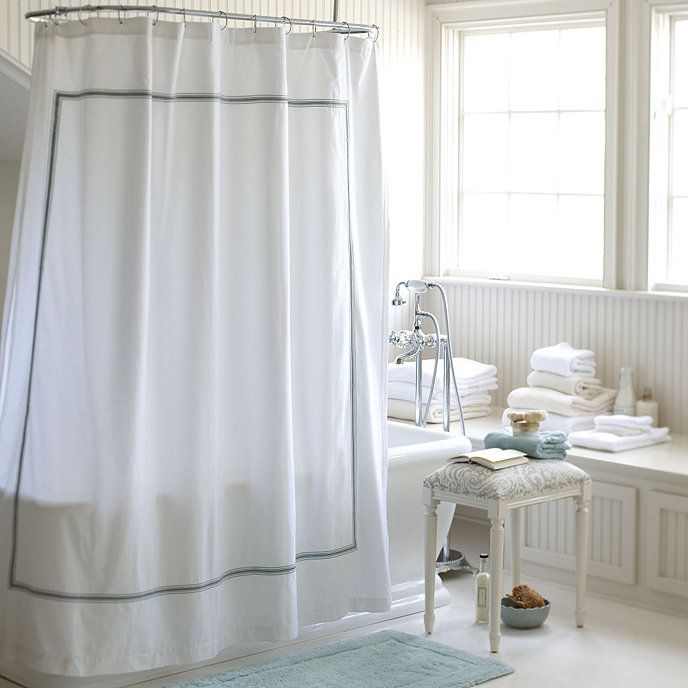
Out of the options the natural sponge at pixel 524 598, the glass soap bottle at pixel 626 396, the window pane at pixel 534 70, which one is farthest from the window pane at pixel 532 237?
the natural sponge at pixel 524 598

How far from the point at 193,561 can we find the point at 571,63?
9.30ft

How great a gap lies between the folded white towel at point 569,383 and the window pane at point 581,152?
31.7 inches

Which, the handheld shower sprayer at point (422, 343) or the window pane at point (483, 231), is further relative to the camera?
the window pane at point (483, 231)

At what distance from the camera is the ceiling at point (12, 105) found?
3783 mm

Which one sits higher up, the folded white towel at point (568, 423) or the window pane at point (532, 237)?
the window pane at point (532, 237)

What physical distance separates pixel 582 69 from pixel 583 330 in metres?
1.09

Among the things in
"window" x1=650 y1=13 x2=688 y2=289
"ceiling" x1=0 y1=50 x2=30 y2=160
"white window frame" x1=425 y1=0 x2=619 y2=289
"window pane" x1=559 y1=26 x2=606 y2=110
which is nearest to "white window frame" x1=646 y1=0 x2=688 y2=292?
"window" x1=650 y1=13 x2=688 y2=289

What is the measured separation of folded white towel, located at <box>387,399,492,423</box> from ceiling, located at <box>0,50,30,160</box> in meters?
1.81

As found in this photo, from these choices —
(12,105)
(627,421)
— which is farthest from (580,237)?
(12,105)

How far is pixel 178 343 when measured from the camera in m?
3.30

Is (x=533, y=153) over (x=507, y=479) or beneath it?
over

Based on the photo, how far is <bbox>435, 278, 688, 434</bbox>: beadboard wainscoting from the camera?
4715 millimetres

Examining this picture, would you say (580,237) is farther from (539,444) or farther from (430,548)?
(430,548)

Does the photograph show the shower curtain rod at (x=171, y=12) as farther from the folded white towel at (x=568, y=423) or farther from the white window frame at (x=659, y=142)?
the folded white towel at (x=568, y=423)
